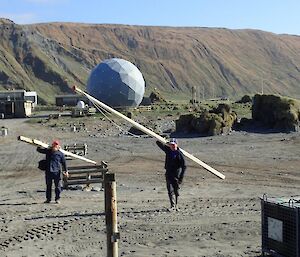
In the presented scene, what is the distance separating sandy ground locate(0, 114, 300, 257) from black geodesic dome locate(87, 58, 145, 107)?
34208 mm

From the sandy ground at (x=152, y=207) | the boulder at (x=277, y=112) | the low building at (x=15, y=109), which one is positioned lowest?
the low building at (x=15, y=109)

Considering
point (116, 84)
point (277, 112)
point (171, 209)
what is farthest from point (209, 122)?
point (116, 84)

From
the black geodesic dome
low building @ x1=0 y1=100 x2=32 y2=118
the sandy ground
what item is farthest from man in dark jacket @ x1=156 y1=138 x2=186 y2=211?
low building @ x1=0 y1=100 x2=32 y2=118

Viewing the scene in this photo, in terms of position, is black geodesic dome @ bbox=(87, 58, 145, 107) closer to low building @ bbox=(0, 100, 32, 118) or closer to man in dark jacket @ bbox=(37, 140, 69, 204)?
low building @ bbox=(0, 100, 32, 118)

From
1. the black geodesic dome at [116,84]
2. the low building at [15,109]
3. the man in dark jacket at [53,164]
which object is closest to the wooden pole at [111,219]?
the man in dark jacket at [53,164]

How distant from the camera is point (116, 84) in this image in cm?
6372

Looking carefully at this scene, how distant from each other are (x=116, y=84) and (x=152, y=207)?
163ft

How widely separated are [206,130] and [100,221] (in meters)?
24.3

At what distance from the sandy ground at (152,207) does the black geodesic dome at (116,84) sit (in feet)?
112

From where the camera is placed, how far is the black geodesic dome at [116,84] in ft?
209

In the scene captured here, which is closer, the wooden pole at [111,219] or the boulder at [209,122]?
the wooden pole at [111,219]

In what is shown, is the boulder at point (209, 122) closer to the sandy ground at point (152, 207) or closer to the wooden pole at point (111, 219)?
the sandy ground at point (152, 207)

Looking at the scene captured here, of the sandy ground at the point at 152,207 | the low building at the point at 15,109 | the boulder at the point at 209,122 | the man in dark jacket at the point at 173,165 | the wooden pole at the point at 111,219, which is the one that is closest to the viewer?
the wooden pole at the point at 111,219

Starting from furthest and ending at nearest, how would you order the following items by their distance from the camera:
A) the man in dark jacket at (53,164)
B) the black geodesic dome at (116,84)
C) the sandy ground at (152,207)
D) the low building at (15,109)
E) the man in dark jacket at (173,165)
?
the low building at (15,109)
the black geodesic dome at (116,84)
the man in dark jacket at (53,164)
the man in dark jacket at (173,165)
the sandy ground at (152,207)
